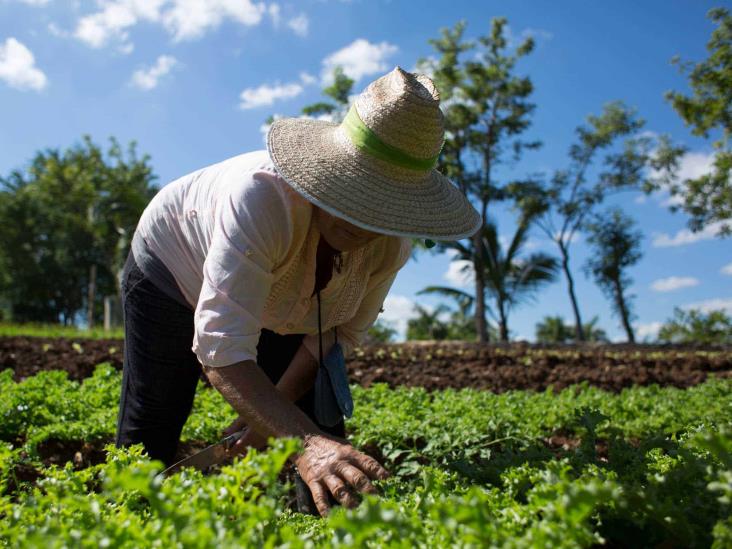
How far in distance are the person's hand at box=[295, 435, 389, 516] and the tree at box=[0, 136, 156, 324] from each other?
1422 inches

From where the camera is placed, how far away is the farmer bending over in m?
2.12

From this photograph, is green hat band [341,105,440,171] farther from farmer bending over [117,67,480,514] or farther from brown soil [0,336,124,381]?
brown soil [0,336,124,381]

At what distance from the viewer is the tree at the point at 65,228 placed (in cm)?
3706

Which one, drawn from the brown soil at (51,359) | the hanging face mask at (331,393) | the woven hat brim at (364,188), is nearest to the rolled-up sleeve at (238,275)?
the woven hat brim at (364,188)

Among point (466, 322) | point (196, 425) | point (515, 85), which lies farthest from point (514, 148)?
point (196, 425)

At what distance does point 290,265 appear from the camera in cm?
262

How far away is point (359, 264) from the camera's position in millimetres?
2855

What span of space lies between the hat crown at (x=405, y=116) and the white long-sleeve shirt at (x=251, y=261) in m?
0.39

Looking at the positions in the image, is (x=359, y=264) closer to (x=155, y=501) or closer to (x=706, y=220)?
(x=155, y=501)

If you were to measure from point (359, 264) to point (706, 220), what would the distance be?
21989 mm

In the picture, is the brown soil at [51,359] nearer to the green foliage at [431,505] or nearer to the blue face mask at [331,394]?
the blue face mask at [331,394]

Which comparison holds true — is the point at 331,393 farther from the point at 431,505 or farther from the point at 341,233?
the point at 431,505

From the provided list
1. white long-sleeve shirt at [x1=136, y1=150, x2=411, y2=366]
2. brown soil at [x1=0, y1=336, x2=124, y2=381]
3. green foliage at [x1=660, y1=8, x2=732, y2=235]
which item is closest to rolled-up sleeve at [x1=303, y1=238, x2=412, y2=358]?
white long-sleeve shirt at [x1=136, y1=150, x2=411, y2=366]

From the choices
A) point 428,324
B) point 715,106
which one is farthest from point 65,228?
point 715,106
